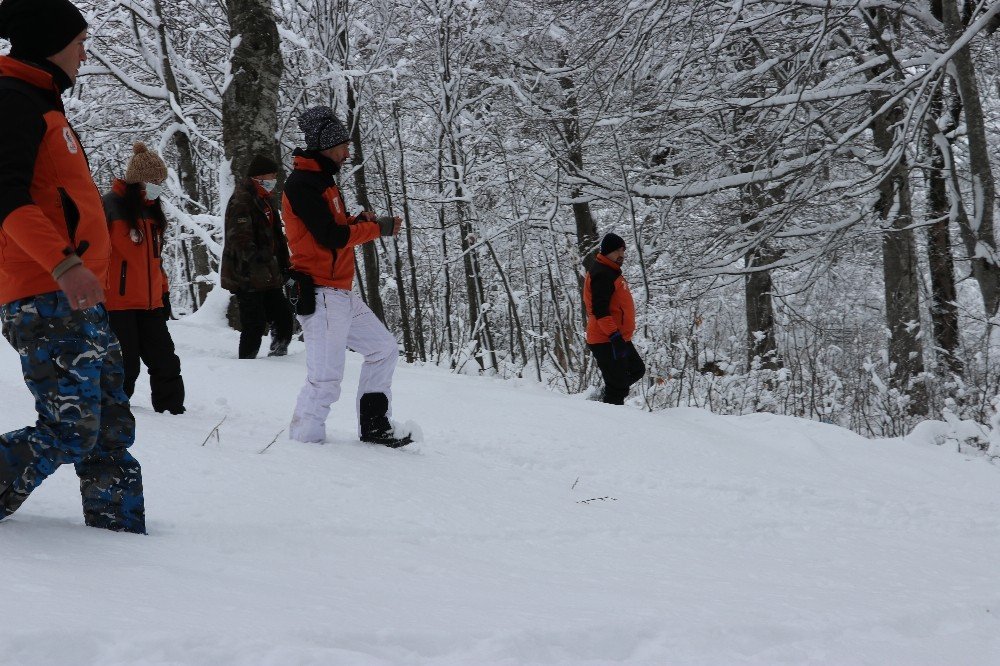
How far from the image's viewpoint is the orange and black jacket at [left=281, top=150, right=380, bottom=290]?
4203 mm

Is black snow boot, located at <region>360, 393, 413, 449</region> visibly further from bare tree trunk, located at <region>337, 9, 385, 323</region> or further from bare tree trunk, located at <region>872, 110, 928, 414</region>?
bare tree trunk, located at <region>337, 9, 385, 323</region>

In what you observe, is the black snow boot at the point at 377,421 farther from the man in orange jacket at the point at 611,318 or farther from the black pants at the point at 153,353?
the man in orange jacket at the point at 611,318

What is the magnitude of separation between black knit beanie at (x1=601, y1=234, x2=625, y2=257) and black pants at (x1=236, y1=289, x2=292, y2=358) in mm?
2935

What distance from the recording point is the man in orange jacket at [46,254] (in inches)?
87.3

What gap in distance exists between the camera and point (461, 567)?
2.72 m

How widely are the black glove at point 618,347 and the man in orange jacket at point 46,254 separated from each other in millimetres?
5146

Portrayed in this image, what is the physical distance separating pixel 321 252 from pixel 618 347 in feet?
11.7

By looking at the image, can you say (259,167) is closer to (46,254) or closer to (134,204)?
(134,204)

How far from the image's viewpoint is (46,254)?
2.20 m

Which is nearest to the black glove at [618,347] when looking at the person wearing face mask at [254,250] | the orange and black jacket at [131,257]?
the person wearing face mask at [254,250]

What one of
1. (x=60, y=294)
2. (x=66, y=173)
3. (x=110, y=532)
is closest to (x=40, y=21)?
(x=66, y=173)

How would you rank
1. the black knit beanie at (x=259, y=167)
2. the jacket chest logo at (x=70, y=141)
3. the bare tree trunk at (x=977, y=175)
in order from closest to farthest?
the jacket chest logo at (x=70, y=141) < the black knit beanie at (x=259, y=167) < the bare tree trunk at (x=977, y=175)

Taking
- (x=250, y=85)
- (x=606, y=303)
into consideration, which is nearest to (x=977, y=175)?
(x=606, y=303)

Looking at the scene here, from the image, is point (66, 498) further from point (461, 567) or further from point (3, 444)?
point (461, 567)
